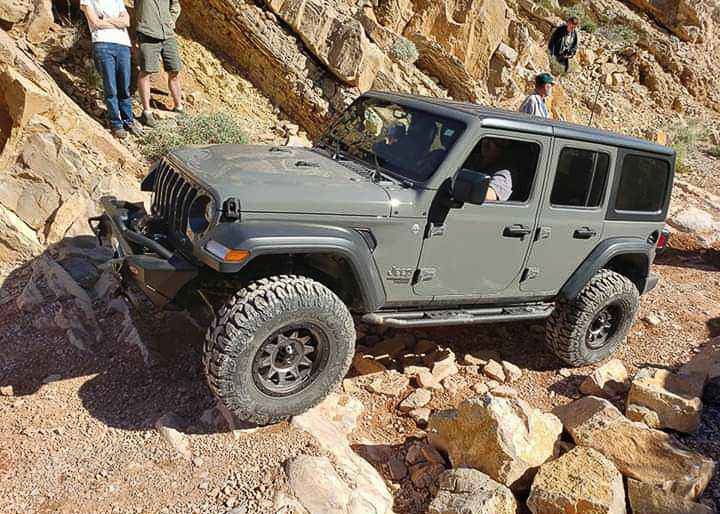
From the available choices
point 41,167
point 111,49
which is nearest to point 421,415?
point 41,167

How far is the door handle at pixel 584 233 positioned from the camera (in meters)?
4.27

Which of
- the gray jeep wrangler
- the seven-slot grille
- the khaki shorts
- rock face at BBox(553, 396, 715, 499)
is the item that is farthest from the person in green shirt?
rock face at BBox(553, 396, 715, 499)

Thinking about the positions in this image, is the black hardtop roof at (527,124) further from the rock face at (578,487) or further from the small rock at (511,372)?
the rock face at (578,487)

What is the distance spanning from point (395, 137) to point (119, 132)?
395cm

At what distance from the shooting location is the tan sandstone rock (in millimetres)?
4398

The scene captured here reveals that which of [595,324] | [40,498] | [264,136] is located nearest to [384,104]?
[595,324]

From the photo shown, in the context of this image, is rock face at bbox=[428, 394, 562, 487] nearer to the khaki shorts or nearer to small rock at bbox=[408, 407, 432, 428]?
small rock at bbox=[408, 407, 432, 428]

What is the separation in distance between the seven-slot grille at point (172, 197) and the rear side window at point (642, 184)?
329 cm

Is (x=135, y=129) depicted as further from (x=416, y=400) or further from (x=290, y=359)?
(x=416, y=400)

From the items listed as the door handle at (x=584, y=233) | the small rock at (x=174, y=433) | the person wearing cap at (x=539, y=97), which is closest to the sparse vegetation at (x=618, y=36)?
the person wearing cap at (x=539, y=97)

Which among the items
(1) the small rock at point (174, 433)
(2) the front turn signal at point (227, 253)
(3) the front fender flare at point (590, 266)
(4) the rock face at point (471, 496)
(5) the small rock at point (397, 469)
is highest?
(2) the front turn signal at point (227, 253)

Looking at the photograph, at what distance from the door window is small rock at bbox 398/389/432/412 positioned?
1487mm

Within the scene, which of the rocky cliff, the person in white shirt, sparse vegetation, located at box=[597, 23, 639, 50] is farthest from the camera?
Answer: sparse vegetation, located at box=[597, 23, 639, 50]

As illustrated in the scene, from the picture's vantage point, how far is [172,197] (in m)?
3.52
